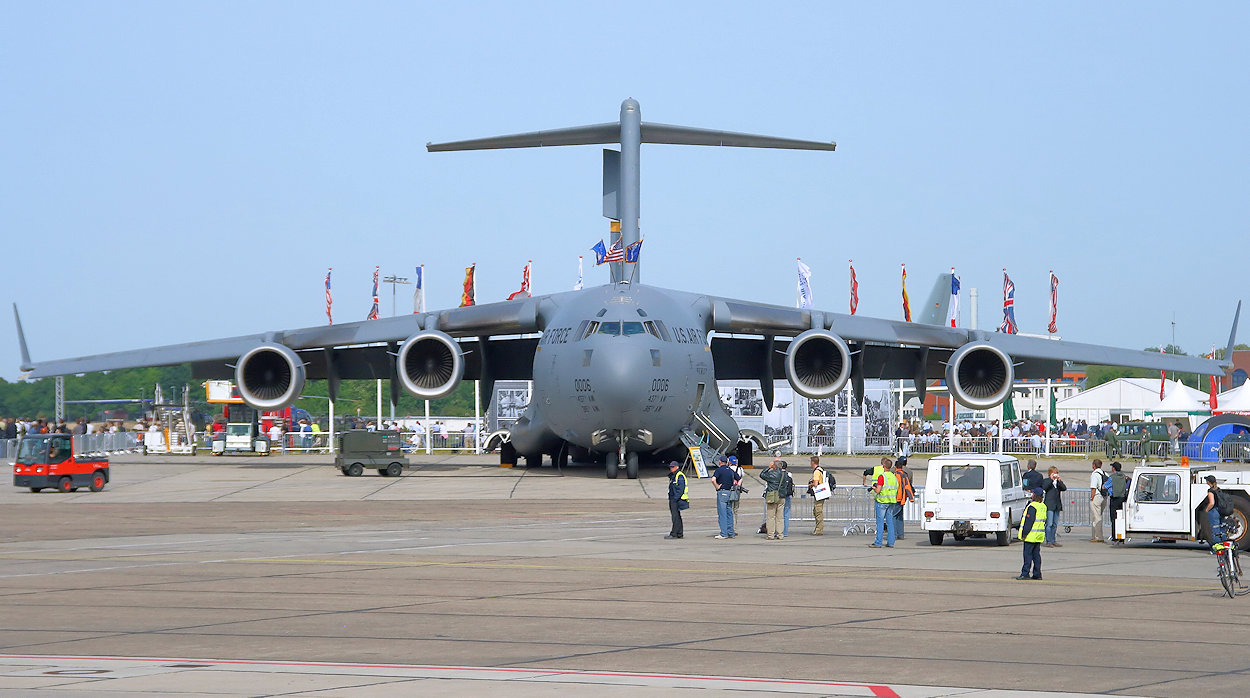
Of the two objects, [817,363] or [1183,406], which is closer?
[817,363]

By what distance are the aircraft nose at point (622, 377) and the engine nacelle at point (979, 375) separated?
7.70m

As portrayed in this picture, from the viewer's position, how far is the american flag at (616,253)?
3344cm

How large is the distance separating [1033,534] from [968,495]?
460cm

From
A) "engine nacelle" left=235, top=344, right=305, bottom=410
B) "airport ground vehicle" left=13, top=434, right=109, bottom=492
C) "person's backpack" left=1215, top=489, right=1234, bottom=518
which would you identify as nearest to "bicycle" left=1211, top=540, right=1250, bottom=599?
"person's backpack" left=1215, top=489, right=1234, bottom=518

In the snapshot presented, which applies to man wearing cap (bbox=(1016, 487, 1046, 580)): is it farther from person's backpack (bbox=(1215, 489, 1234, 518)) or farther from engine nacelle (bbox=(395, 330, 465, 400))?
engine nacelle (bbox=(395, 330, 465, 400))

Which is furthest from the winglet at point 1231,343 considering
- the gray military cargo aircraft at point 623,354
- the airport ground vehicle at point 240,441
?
the airport ground vehicle at point 240,441

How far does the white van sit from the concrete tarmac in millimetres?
423

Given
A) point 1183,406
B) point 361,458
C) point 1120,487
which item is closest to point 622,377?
point 361,458

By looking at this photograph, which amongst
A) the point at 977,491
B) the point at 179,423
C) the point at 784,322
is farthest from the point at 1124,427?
the point at 179,423

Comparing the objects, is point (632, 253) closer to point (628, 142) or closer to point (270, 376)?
point (628, 142)

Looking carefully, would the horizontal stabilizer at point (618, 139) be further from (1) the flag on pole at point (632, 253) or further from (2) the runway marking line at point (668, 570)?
(2) the runway marking line at point (668, 570)

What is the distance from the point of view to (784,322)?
112 feet

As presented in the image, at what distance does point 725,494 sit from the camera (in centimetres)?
1991

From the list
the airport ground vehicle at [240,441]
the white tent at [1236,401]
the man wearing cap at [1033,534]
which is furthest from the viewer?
the airport ground vehicle at [240,441]
